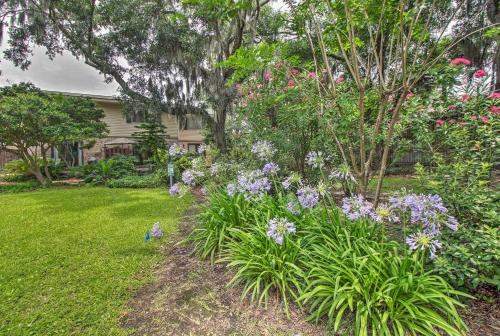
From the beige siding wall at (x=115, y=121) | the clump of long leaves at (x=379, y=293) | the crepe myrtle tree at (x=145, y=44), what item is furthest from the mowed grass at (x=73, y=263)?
the beige siding wall at (x=115, y=121)

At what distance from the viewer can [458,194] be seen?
198 centimetres

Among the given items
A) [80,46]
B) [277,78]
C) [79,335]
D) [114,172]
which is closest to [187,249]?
[79,335]

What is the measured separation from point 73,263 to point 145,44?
8539mm

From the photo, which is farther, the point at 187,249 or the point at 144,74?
the point at 144,74

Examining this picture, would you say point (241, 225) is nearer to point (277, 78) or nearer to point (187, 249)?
point (187, 249)

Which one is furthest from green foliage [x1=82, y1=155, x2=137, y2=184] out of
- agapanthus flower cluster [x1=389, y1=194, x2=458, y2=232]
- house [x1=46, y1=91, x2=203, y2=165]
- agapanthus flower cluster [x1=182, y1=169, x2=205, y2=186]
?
agapanthus flower cluster [x1=389, y1=194, x2=458, y2=232]

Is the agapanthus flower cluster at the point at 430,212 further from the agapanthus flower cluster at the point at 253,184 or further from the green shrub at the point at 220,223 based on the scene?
the green shrub at the point at 220,223

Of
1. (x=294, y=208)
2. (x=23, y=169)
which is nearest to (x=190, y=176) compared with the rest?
(x=294, y=208)

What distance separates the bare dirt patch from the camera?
5.86 ft

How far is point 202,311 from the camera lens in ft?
6.56

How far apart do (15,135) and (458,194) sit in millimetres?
11408

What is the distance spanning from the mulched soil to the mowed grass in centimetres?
17

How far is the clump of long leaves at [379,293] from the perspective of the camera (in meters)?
1.58

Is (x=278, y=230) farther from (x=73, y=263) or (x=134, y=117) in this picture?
(x=134, y=117)
